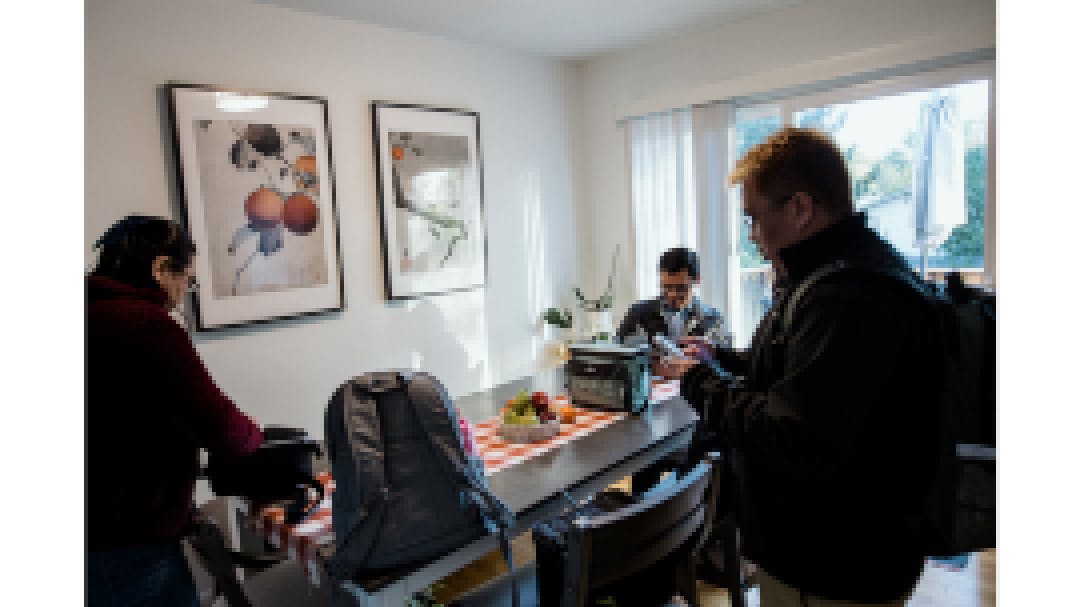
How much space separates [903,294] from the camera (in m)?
0.96

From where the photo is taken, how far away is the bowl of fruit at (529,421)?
6.31 ft

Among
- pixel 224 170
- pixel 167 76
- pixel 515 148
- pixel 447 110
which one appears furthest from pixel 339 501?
pixel 515 148

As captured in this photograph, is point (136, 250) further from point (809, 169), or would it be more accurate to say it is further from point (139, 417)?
point (809, 169)

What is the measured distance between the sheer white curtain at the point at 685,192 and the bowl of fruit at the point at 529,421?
6.90 feet

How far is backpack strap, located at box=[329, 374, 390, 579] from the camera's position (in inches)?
48.2

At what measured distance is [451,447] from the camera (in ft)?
4.27

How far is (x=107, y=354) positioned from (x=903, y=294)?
4.91 feet

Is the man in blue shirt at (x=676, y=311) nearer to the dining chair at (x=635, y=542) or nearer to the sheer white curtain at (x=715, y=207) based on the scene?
the sheer white curtain at (x=715, y=207)

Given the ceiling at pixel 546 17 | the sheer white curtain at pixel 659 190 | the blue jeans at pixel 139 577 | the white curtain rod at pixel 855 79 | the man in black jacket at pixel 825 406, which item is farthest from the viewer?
the sheer white curtain at pixel 659 190

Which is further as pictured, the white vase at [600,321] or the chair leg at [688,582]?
the white vase at [600,321]

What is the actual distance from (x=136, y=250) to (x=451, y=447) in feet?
2.83

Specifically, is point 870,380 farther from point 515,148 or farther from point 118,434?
point 515,148

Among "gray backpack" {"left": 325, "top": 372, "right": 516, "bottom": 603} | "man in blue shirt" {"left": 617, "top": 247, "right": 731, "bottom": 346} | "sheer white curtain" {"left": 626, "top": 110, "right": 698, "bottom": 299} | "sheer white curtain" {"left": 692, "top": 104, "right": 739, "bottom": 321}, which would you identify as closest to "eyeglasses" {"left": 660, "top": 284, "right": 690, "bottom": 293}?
"man in blue shirt" {"left": 617, "top": 247, "right": 731, "bottom": 346}

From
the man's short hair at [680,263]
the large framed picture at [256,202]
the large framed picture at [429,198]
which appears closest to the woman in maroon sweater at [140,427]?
the large framed picture at [256,202]
